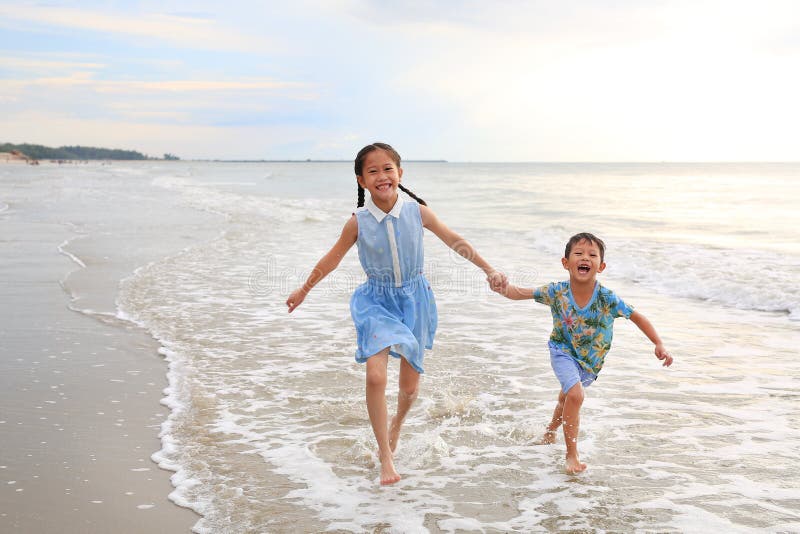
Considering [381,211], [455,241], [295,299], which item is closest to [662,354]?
[455,241]

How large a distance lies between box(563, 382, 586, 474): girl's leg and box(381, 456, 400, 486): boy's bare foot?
941 mm

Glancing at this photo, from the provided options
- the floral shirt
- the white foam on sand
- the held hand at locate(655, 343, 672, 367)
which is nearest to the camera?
the white foam on sand

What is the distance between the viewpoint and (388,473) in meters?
3.77

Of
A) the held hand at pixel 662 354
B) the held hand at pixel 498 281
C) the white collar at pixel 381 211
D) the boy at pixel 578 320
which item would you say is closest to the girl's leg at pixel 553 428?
the boy at pixel 578 320

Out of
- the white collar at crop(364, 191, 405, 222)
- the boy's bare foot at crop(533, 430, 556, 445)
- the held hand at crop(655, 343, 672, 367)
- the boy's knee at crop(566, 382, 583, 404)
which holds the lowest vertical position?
the boy's bare foot at crop(533, 430, 556, 445)

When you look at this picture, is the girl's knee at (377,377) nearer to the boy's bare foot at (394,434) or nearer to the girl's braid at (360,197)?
the boy's bare foot at (394,434)

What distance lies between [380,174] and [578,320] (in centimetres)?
136

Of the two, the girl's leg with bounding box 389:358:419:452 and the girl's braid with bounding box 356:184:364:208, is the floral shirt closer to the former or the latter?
the girl's leg with bounding box 389:358:419:452

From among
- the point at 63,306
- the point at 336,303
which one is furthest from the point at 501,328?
the point at 63,306

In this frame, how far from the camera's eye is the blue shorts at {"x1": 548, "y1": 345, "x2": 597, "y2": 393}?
3.93 meters

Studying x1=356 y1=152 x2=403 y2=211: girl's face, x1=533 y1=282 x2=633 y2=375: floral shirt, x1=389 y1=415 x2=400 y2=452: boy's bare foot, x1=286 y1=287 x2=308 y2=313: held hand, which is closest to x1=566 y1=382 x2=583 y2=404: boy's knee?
x1=533 y1=282 x2=633 y2=375: floral shirt

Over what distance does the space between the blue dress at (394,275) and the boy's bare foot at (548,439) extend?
979mm

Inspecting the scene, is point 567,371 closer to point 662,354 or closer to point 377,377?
point 662,354

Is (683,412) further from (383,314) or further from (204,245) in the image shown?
(204,245)
